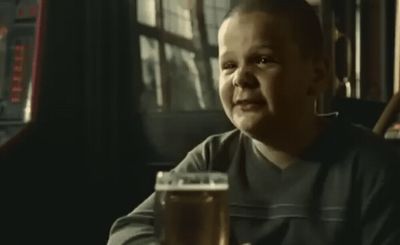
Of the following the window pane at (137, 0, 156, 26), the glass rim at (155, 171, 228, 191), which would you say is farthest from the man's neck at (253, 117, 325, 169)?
the window pane at (137, 0, 156, 26)

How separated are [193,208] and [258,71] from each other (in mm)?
278

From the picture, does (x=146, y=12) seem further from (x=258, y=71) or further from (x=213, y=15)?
(x=258, y=71)

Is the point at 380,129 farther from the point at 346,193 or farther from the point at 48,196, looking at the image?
the point at 48,196

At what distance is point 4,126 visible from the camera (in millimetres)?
1823

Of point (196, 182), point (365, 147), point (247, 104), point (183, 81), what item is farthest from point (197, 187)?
point (183, 81)

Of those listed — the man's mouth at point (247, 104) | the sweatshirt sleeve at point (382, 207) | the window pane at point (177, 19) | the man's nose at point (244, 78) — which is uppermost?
the window pane at point (177, 19)

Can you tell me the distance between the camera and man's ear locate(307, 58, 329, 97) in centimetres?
108

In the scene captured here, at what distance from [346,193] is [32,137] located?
1105 millimetres

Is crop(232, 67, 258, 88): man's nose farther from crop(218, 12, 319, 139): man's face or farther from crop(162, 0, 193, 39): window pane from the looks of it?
crop(162, 0, 193, 39): window pane

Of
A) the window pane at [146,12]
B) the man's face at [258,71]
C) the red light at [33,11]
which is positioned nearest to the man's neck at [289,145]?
the man's face at [258,71]

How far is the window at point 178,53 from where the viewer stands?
2.07 metres

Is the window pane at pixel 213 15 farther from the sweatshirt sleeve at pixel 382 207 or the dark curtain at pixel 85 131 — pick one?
the sweatshirt sleeve at pixel 382 207

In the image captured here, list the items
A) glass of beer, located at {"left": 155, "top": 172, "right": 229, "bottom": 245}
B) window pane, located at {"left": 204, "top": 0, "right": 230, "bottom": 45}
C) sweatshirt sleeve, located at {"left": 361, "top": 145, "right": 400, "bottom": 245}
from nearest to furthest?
glass of beer, located at {"left": 155, "top": 172, "right": 229, "bottom": 245} < sweatshirt sleeve, located at {"left": 361, "top": 145, "right": 400, "bottom": 245} < window pane, located at {"left": 204, "top": 0, "right": 230, "bottom": 45}

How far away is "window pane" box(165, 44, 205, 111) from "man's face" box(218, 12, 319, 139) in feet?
3.46
